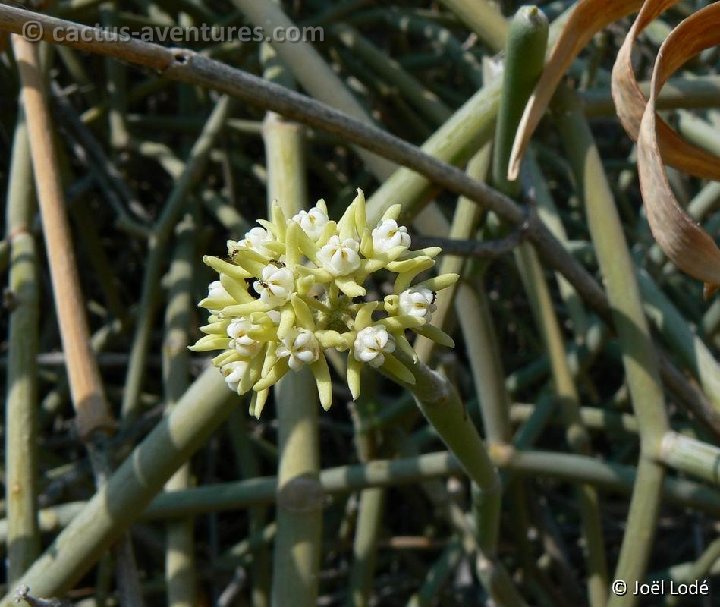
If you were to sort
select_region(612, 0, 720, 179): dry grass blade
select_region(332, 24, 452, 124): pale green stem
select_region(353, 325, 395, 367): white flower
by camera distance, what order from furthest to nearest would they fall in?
1. select_region(332, 24, 452, 124): pale green stem
2. select_region(612, 0, 720, 179): dry grass blade
3. select_region(353, 325, 395, 367): white flower

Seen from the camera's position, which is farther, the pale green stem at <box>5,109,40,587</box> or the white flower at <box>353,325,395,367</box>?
the pale green stem at <box>5,109,40,587</box>

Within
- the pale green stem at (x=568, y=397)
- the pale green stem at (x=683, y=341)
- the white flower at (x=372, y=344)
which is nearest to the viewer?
the white flower at (x=372, y=344)

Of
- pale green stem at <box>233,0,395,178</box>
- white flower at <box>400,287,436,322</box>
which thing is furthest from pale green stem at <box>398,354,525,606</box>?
pale green stem at <box>233,0,395,178</box>

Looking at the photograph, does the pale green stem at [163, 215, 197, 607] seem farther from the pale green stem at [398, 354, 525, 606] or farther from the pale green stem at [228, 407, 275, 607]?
the pale green stem at [398, 354, 525, 606]

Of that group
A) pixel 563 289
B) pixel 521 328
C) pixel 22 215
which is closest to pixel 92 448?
pixel 22 215

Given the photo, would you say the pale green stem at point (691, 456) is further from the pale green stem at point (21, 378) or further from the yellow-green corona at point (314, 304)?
the pale green stem at point (21, 378)

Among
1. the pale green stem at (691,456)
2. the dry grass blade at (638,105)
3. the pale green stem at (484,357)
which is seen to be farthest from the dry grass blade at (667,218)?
the pale green stem at (484,357)
